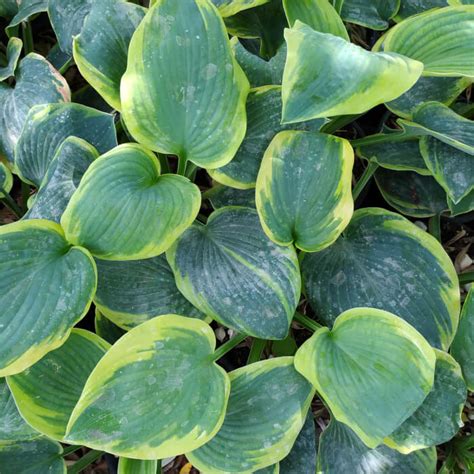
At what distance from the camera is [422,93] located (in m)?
0.95

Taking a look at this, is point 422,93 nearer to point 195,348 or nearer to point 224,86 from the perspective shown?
point 224,86

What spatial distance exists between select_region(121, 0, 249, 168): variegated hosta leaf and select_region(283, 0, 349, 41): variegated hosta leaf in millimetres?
136

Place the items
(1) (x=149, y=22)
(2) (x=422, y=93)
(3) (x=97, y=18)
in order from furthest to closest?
(2) (x=422, y=93)
(3) (x=97, y=18)
(1) (x=149, y=22)

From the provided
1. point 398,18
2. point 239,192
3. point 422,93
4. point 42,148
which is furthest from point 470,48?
point 42,148

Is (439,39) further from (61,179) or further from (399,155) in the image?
(61,179)

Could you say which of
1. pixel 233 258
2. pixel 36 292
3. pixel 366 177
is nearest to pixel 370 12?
pixel 366 177

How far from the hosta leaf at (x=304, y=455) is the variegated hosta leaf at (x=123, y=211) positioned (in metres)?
0.39

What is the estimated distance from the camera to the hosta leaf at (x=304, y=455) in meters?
0.92

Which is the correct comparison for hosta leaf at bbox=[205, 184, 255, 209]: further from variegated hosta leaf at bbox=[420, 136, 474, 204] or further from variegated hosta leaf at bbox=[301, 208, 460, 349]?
variegated hosta leaf at bbox=[420, 136, 474, 204]

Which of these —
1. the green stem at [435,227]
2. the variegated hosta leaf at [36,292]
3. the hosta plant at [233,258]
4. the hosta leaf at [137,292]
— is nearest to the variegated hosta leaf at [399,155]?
the hosta plant at [233,258]

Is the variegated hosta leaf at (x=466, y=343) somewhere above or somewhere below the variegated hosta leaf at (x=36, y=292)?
below

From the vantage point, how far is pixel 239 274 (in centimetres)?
83

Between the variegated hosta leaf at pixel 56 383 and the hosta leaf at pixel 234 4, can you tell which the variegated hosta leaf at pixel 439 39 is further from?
the variegated hosta leaf at pixel 56 383

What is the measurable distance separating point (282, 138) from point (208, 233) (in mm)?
185
